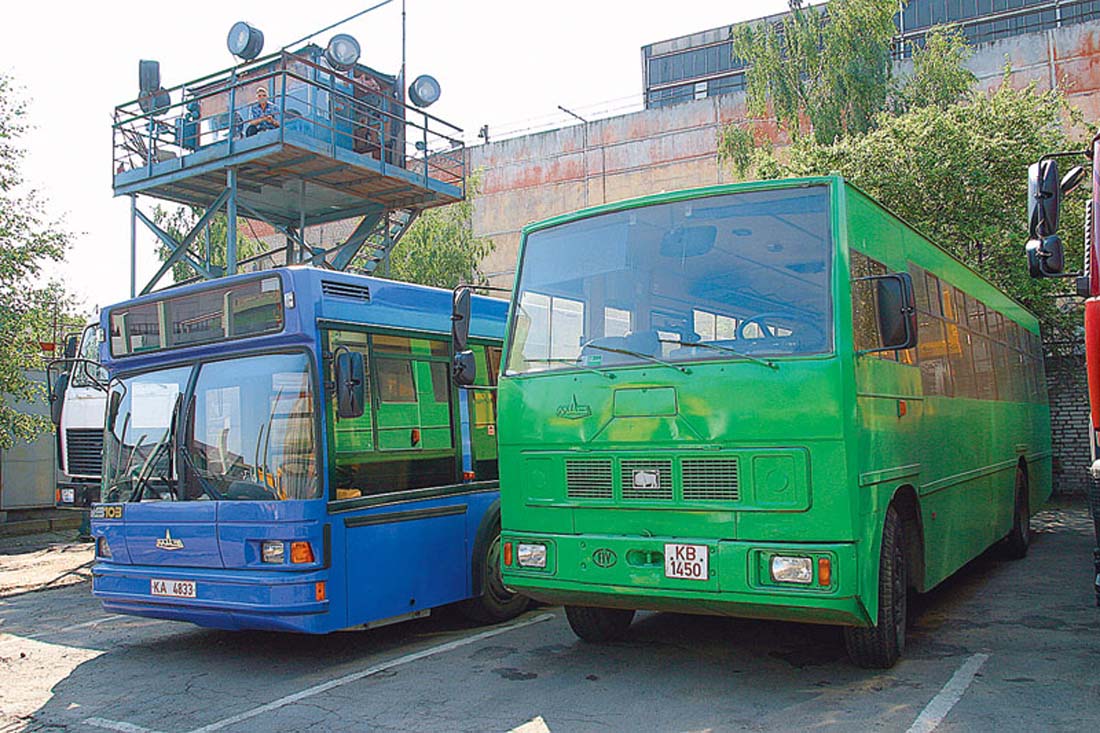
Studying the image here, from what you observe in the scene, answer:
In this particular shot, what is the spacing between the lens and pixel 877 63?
21781mm

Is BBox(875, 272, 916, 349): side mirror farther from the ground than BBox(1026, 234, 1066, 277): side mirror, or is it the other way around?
BBox(1026, 234, 1066, 277): side mirror

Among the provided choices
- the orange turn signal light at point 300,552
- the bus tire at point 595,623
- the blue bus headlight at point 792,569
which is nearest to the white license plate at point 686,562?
the blue bus headlight at point 792,569

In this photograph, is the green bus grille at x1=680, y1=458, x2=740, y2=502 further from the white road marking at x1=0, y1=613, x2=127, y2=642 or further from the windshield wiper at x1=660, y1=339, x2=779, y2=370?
the white road marking at x1=0, y1=613, x2=127, y2=642

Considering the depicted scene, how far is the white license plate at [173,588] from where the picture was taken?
693cm

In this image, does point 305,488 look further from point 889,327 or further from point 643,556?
point 889,327

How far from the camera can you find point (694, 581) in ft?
18.7

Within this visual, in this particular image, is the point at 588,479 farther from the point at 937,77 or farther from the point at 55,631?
the point at 937,77

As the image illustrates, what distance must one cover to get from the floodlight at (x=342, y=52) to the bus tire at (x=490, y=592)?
30.7 ft

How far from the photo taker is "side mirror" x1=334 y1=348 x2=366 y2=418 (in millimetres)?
6617

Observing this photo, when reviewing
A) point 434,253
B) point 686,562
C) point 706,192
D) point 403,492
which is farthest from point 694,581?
point 434,253

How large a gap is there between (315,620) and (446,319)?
8.93 ft

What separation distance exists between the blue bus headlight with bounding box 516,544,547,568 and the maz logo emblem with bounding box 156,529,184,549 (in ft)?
7.95

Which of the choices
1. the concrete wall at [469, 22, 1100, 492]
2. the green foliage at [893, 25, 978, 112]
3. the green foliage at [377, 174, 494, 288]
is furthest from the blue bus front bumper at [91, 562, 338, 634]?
the concrete wall at [469, 22, 1100, 492]

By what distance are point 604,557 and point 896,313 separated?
2.24 metres
